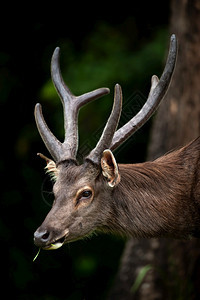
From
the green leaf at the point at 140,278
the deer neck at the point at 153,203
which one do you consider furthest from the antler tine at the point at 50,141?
the green leaf at the point at 140,278

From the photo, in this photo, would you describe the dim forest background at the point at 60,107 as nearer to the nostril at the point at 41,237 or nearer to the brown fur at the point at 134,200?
the brown fur at the point at 134,200

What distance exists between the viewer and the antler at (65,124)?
17.9 feet

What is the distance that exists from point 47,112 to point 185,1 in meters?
3.47

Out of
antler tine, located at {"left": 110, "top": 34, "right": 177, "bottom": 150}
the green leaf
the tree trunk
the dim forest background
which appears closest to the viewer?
antler tine, located at {"left": 110, "top": 34, "right": 177, "bottom": 150}

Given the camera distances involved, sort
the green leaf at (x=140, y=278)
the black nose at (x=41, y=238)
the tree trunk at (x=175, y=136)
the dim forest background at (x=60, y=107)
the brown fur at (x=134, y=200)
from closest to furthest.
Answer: the black nose at (x=41, y=238) < the brown fur at (x=134, y=200) < the green leaf at (x=140, y=278) < the tree trunk at (x=175, y=136) < the dim forest background at (x=60, y=107)

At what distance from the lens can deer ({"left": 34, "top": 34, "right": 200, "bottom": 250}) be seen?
5.09 meters

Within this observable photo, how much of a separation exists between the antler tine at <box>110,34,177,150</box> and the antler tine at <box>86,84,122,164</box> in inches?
7.3

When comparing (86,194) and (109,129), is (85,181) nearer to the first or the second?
(86,194)

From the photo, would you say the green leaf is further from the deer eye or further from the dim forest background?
the deer eye

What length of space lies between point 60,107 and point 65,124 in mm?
4694

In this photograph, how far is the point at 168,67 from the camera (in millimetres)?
5434

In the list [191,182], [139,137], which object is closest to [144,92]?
[139,137]

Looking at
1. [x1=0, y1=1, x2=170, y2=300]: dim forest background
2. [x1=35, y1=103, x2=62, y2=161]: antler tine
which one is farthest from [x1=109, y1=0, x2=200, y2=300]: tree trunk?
[x1=35, y1=103, x2=62, y2=161]: antler tine

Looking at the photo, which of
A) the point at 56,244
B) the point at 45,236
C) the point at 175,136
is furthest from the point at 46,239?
the point at 175,136
